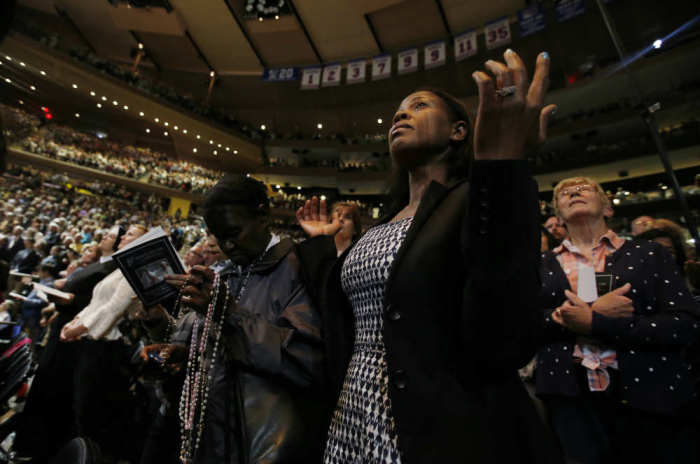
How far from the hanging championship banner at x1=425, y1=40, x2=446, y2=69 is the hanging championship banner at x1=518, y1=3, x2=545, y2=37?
2762mm

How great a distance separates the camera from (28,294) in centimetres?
516

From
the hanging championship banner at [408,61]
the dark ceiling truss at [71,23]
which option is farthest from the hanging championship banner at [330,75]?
the dark ceiling truss at [71,23]

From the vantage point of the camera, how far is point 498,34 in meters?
11.5

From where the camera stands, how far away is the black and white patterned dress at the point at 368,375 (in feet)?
2.51

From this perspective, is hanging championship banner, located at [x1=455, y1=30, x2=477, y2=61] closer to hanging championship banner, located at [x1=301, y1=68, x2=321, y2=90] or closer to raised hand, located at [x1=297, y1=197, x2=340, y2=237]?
hanging championship banner, located at [x1=301, y1=68, x2=321, y2=90]

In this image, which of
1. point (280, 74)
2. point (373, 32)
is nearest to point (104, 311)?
point (373, 32)

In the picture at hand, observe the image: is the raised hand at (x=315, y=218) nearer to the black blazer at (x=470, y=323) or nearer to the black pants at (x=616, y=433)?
the black blazer at (x=470, y=323)

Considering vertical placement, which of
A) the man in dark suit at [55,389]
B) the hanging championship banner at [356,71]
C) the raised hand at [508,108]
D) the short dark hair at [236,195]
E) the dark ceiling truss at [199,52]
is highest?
the dark ceiling truss at [199,52]

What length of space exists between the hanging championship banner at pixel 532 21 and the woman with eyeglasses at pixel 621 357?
1154cm

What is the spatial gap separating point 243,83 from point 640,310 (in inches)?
843

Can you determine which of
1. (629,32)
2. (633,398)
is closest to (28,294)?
(633,398)

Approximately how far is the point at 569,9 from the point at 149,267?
12654mm

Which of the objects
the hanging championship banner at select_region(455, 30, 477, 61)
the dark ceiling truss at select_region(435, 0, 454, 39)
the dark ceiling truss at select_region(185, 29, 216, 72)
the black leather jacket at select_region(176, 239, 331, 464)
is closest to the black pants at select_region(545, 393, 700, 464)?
the black leather jacket at select_region(176, 239, 331, 464)

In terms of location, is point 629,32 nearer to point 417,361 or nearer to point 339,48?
point 339,48
